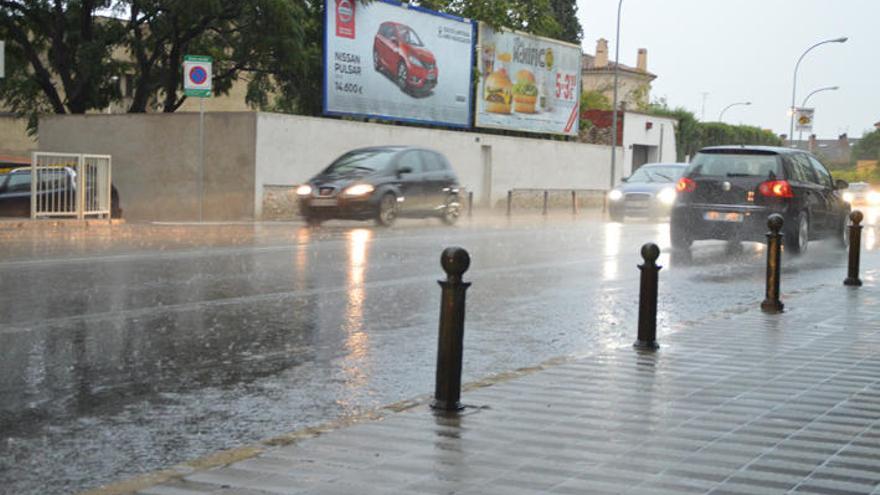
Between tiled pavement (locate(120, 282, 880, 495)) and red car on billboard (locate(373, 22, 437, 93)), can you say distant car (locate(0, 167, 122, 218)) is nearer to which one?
red car on billboard (locate(373, 22, 437, 93))

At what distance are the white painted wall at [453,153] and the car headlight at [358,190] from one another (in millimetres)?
5953

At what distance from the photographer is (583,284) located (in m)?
14.0

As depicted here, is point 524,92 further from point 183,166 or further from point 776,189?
point 776,189

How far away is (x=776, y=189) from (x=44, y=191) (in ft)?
44.6

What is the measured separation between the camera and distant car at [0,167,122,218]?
2397 cm

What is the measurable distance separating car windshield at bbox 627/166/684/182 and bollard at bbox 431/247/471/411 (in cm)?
2652

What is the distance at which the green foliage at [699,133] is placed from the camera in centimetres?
6250

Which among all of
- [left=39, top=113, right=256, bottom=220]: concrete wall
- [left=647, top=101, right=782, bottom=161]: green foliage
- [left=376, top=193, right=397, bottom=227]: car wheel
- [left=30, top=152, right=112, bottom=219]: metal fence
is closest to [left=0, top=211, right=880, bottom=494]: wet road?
[left=30, top=152, right=112, bottom=219]: metal fence

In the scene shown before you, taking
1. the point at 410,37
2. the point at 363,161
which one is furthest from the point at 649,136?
the point at 363,161

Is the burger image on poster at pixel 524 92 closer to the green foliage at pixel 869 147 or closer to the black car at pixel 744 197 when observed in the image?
the black car at pixel 744 197

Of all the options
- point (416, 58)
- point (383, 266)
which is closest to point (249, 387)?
point (383, 266)

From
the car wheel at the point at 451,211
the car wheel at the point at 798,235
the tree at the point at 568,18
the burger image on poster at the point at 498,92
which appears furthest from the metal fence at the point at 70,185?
the tree at the point at 568,18

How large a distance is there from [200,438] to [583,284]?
28.3ft

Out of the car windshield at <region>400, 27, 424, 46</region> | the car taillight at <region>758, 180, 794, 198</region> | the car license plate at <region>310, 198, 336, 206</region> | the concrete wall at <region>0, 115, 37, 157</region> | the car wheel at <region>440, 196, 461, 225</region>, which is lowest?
the car wheel at <region>440, 196, 461, 225</region>
